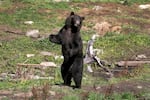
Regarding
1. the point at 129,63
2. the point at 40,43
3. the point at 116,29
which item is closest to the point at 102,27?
the point at 116,29

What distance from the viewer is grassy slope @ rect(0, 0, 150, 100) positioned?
12606 millimetres

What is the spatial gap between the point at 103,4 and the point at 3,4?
3.80m

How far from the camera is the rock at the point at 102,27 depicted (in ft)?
60.6

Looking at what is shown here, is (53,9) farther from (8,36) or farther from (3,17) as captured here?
(8,36)

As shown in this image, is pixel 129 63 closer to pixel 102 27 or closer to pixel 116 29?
pixel 116 29

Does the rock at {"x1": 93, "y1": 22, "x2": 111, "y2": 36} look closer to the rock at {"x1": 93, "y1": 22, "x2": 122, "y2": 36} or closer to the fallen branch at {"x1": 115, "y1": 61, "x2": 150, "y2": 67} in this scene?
the rock at {"x1": 93, "y1": 22, "x2": 122, "y2": 36}

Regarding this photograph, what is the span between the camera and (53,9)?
67.9 feet

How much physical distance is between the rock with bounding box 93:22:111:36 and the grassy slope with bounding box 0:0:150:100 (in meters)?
0.40

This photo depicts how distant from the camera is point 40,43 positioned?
16.2 meters

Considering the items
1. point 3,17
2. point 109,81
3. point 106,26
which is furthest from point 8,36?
point 109,81

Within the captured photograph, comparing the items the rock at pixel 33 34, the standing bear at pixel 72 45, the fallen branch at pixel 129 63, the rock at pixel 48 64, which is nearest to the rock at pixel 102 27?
the rock at pixel 33 34

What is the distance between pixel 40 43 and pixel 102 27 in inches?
129

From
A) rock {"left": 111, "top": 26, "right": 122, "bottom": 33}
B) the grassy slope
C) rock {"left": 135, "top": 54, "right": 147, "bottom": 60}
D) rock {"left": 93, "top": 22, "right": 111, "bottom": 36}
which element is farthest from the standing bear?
rock {"left": 111, "top": 26, "right": 122, "bottom": 33}

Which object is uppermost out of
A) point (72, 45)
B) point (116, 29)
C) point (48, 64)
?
point (72, 45)
